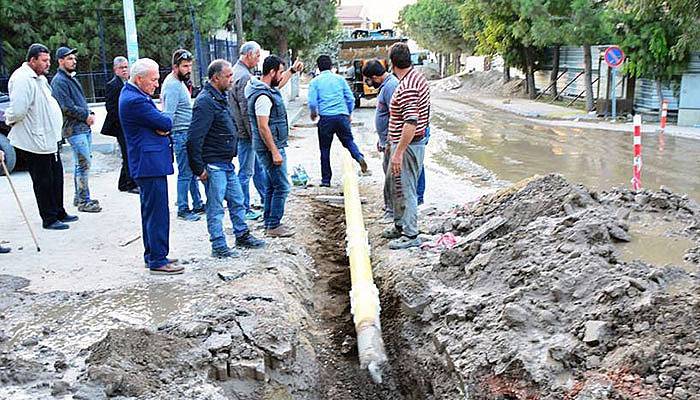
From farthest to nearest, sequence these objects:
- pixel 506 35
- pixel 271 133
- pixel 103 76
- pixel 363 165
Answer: pixel 506 35 → pixel 103 76 → pixel 363 165 → pixel 271 133

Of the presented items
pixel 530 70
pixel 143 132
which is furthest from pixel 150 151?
pixel 530 70

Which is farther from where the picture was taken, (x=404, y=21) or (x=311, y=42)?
(x=404, y=21)

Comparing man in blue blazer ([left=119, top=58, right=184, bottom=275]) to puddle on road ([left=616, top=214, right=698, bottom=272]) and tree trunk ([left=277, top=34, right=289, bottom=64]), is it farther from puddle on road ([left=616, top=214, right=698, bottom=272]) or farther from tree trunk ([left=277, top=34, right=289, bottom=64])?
tree trunk ([left=277, top=34, right=289, bottom=64])

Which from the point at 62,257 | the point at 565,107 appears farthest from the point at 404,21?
the point at 62,257

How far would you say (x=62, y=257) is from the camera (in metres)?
6.57

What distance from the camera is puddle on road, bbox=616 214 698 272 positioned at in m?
5.18

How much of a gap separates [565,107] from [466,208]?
786 inches

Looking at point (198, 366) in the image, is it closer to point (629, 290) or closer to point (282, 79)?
point (629, 290)

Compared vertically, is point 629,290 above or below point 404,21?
below

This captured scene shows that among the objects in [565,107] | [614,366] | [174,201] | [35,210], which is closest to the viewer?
[614,366]

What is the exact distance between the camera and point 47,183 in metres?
7.35

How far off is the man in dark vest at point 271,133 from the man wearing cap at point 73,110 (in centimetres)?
230

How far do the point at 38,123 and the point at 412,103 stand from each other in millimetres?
4017

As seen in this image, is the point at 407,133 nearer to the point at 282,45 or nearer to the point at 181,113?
the point at 181,113
